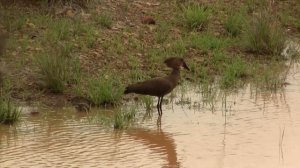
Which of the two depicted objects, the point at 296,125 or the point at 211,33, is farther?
the point at 211,33

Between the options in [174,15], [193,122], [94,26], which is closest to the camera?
[193,122]

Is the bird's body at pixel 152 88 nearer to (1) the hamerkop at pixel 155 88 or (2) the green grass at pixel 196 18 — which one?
(1) the hamerkop at pixel 155 88

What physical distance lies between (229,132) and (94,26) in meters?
4.17

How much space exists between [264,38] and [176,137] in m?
4.06

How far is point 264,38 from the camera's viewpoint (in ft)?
41.3

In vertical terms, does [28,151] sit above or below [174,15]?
below

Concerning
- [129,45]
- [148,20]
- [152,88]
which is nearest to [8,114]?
[152,88]

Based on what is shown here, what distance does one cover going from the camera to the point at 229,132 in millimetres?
9070

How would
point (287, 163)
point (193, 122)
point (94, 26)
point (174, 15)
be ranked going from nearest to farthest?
point (287, 163) → point (193, 122) → point (94, 26) → point (174, 15)

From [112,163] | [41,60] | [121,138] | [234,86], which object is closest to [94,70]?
[41,60]

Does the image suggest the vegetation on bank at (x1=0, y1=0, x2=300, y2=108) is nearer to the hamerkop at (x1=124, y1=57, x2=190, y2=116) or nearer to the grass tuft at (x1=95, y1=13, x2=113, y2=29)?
the grass tuft at (x1=95, y1=13, x2=113, y2=29)

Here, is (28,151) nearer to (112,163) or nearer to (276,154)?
(112,163)

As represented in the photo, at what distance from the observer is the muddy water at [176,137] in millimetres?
8094

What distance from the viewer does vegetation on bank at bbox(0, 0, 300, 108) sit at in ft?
34.9
